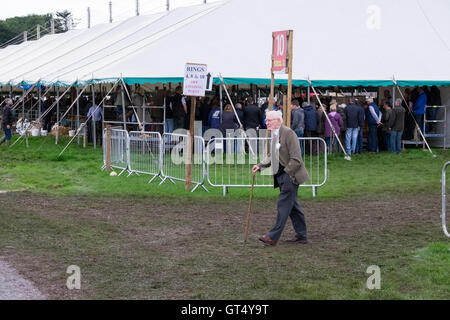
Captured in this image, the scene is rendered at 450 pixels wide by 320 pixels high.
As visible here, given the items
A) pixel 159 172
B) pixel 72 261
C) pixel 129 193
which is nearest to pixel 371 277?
pixel 72 261

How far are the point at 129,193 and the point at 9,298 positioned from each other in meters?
8.16

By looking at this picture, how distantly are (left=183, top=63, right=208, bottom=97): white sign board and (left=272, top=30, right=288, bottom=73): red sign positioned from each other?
316cm

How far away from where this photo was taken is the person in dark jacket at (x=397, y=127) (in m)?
23.0

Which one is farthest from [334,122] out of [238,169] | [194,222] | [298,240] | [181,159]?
[298,240]

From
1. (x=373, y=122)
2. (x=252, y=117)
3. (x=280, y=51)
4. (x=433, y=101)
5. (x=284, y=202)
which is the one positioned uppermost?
(x=280, y=51)

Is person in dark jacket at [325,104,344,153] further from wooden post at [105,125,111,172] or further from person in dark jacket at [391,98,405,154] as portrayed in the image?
wooden post at [105,125,111,172]

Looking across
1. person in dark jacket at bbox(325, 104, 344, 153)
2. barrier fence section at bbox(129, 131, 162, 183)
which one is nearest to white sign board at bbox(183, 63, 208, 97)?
barrier fence section at bbox(129, 131, 162, 183)

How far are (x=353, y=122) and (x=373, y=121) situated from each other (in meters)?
1.16

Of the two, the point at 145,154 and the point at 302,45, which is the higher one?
the point at 302,45

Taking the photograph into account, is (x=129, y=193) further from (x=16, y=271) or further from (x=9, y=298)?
(x=9, y=298)

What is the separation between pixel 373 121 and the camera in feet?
77.5

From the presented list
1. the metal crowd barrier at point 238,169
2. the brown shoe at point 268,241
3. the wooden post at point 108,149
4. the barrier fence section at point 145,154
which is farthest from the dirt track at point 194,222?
the wooden post at point 108,149

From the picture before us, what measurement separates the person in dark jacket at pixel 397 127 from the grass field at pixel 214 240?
5668mm

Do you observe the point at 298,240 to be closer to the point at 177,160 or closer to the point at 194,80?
the point at 194,80
